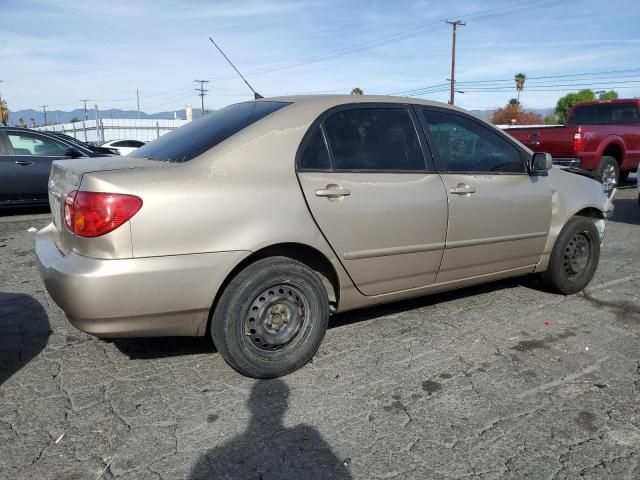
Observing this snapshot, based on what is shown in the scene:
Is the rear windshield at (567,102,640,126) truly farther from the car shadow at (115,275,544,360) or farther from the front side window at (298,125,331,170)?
the front side window at (298,125,331,170)

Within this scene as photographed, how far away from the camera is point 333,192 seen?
10.6ft

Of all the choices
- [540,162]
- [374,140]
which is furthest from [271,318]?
[540,162]

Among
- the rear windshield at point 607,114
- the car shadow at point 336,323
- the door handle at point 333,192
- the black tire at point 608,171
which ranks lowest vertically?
the car shadow at point 336,323

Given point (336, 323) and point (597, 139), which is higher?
point (597, 139)

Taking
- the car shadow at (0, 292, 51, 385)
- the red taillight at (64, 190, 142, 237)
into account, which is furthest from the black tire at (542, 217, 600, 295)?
the car shadow at (0, 292, 51, 385)

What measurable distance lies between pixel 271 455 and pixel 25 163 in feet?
26.6

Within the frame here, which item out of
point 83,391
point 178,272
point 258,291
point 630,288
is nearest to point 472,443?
point 258,291

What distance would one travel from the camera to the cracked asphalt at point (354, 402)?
238cm

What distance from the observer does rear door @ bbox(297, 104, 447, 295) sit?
3244mm

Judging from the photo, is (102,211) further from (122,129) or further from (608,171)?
(122,129)

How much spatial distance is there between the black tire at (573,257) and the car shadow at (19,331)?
3976 millimetres

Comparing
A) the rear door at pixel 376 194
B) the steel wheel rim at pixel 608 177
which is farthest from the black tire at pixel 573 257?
the steel wheel rim at pixel 608 177

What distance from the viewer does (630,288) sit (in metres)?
4.93

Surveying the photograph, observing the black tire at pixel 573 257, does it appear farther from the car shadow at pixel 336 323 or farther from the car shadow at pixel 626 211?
the car shadow at pixel 626 211
